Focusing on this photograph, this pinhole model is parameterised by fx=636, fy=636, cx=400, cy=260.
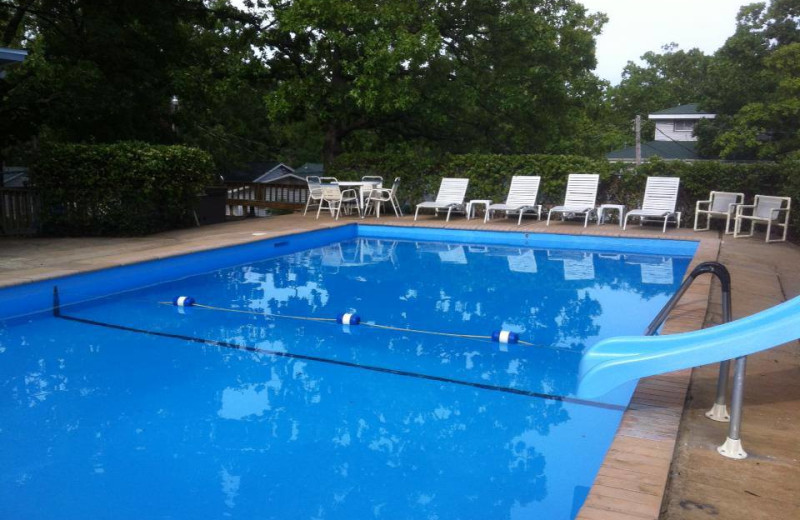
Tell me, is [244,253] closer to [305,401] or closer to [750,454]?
[305,401]

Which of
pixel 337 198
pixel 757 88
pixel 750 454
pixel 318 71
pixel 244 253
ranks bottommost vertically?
pixel 244 253

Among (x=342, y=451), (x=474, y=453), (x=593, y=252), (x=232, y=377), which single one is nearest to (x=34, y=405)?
(x=232, y=377)

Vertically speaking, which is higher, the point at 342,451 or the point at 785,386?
the point at 785,386

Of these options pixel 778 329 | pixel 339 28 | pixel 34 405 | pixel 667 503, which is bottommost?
pixel 34 405

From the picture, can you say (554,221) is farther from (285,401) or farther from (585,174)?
(285,401)

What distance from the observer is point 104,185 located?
31.8 ft

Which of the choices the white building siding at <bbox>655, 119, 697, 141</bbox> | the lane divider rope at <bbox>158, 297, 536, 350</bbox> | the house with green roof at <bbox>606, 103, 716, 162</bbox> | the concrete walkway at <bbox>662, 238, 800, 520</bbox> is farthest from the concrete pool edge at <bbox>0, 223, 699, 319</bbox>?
the white building siding at <bbox>655, 119, 697, 141</bbox>

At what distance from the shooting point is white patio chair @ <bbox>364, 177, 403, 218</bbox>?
1309cm

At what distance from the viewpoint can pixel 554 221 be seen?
1238 centimetres

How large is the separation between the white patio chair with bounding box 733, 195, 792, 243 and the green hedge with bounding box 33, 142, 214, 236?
900 centimetres

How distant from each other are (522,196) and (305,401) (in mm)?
8931

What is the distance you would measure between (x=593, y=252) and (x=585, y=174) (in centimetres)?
224

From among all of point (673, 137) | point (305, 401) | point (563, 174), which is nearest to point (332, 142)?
point (563, 174)

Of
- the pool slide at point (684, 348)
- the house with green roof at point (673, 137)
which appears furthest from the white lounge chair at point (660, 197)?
the house with green roof at point (673, 137)
